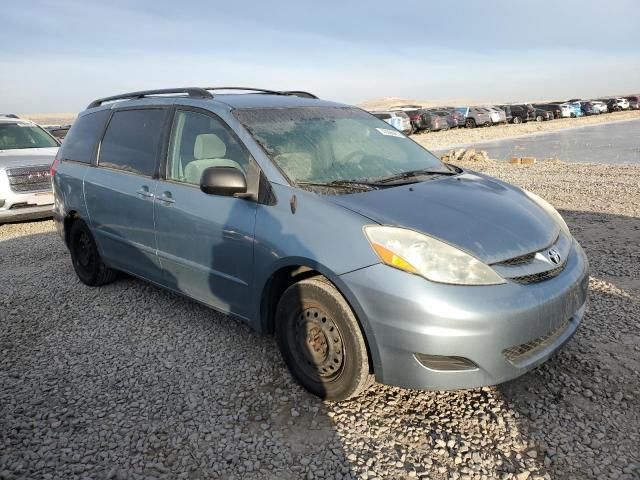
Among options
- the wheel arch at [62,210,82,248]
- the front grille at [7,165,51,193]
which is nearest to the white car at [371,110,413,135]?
the front grille at [7,165,51,193]

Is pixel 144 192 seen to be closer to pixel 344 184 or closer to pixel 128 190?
pixel 128 190

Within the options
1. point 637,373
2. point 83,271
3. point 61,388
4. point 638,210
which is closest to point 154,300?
point 83,271

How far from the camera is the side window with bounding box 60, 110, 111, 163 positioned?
4.61m

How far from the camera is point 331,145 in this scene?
11.3ft

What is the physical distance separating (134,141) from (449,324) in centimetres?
304

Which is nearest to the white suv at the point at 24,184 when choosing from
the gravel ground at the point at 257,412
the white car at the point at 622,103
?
the gravel ground at the point at 257,412

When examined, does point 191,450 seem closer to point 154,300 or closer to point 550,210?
point 154,300

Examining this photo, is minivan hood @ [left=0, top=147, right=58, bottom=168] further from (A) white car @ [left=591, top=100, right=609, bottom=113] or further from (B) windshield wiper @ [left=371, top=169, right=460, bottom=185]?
(A) white car @ [left=591, top=100, right=609, bottom=113]

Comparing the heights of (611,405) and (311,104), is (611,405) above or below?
below

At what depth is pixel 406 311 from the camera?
237 cm

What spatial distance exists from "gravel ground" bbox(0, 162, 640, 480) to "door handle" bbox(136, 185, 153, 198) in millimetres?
1058

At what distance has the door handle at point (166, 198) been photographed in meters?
3.57

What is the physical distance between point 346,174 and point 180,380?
5.61 feet

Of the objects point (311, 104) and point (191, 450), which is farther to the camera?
point (311, 104)
